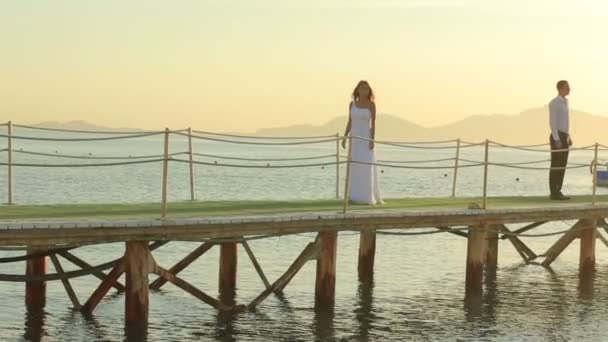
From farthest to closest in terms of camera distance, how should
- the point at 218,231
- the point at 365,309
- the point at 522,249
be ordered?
the point at 522,249 < the point at 365,309 < the point at 218,231

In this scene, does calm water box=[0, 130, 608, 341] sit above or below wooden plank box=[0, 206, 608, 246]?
below

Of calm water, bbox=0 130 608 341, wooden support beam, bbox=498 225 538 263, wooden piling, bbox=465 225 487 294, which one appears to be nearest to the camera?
calm water, bbox=0 130 608 341

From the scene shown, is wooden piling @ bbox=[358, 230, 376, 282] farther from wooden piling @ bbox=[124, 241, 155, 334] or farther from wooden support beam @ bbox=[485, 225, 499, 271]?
wooden piling @ bbox=[124, 241, 155, 334]

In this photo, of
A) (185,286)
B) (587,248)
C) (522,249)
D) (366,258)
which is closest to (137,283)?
(185,286)

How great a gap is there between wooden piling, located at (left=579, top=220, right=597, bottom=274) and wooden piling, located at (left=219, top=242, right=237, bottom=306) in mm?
7560

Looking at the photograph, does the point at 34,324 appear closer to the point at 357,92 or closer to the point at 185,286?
the point at 185,286

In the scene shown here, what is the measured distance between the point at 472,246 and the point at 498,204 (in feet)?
4.97

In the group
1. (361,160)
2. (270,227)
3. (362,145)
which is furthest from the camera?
(361,160)

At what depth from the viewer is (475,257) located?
21141mm

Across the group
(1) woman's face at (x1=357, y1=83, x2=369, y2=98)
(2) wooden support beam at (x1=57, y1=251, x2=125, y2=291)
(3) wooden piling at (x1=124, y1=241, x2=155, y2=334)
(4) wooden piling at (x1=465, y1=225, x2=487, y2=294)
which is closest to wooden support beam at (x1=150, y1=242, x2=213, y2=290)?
(2) wooden support beam at (x1=57, y1=251, x2=125, y2=291)

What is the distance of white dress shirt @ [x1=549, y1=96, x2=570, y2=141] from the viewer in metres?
22.0

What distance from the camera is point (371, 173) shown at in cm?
1978

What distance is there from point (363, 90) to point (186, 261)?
407 cm

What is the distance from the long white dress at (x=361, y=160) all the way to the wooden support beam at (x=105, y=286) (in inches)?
184
